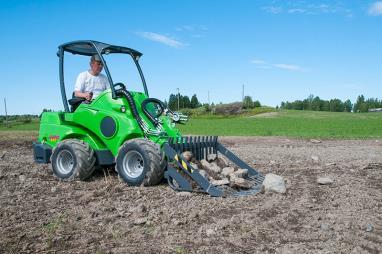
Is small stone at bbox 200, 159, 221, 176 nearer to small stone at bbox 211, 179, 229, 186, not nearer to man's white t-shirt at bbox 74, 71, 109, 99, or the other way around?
small stone at bbox 211, 179, 229, 186

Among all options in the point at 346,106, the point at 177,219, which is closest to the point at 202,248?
the point at 177,219

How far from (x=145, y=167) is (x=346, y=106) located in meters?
143

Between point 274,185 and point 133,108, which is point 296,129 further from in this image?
point 274,185

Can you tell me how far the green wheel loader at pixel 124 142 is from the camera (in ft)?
20.6

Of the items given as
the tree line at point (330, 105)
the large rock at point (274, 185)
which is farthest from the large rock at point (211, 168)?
the tree line at point (330, 105)

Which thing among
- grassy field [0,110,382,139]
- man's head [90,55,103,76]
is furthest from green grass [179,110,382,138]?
man's head [90,55,103,76]

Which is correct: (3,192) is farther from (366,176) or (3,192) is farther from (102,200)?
(366,176)

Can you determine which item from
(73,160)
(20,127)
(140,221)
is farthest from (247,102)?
(140,221)

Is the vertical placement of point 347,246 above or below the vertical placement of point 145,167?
below

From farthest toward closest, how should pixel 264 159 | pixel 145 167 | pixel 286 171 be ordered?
pixel 264 159 → pixel 286 171 → pixel 145 167

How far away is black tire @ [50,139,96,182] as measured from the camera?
7.19 meters

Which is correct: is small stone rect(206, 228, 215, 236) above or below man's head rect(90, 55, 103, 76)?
below

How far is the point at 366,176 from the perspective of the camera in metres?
7.57

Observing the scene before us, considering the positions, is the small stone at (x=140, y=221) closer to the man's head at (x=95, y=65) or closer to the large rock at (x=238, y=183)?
the large rock at (x=238, y=183)
